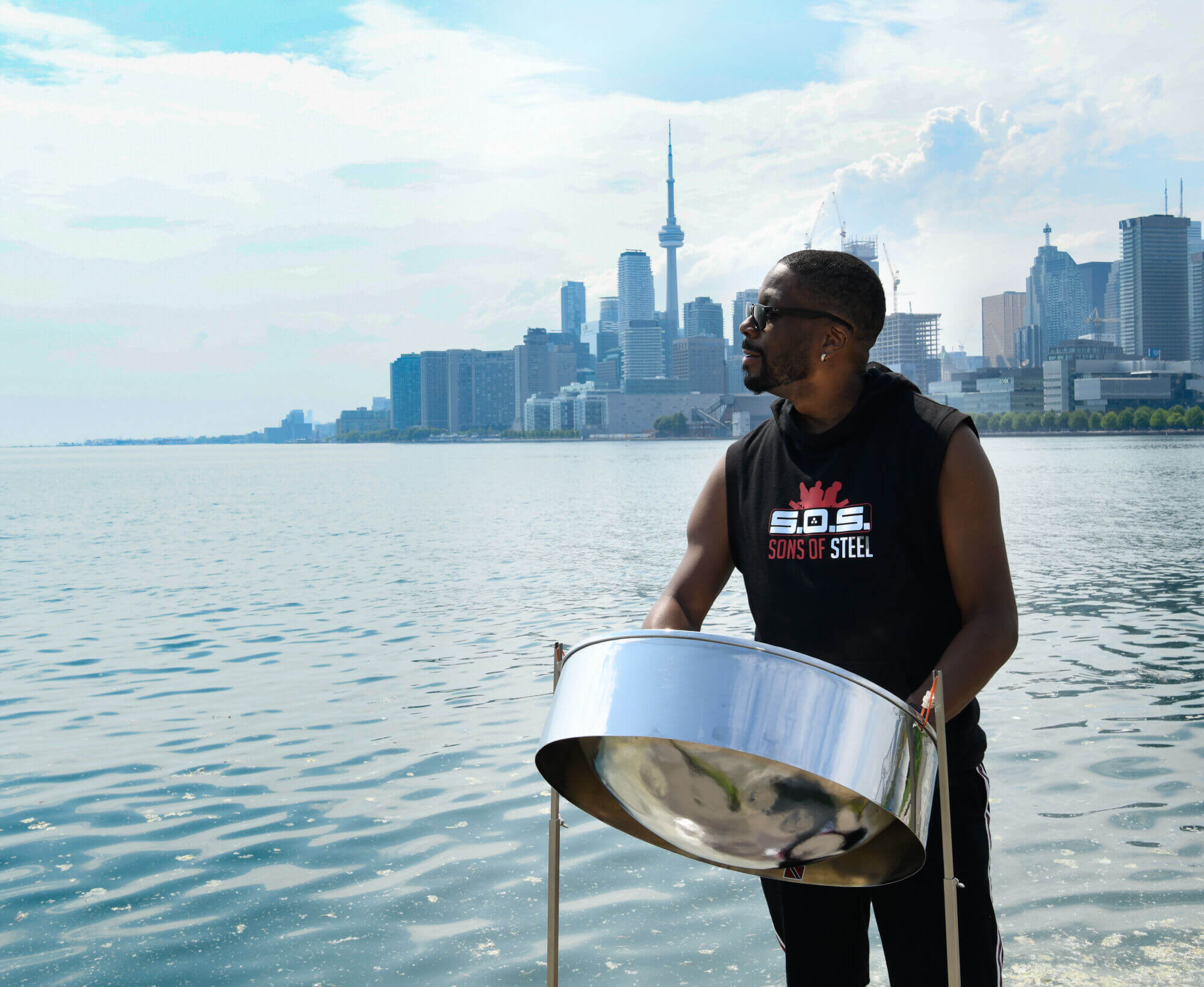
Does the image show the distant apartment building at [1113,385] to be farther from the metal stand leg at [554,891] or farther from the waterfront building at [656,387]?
the metal stand leg at [554,891]

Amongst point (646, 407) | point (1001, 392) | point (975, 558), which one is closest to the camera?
point (975, 558)

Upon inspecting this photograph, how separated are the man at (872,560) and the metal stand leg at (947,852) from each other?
0.33 ft

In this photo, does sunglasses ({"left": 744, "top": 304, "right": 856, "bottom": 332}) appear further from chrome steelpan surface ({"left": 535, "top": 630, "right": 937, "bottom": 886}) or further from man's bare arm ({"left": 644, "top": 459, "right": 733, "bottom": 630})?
chrome steelpan surface ({"left": 535, "top": 630, "right": 937, "bottom": 886})

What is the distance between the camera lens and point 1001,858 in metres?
3.85

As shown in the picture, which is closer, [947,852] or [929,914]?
[947,852]

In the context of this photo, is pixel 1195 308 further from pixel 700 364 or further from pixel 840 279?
pixel 840 279

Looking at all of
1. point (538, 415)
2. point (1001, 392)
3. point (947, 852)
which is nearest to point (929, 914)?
point (947, 852)

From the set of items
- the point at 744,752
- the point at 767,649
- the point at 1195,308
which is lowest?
the point at 744,752

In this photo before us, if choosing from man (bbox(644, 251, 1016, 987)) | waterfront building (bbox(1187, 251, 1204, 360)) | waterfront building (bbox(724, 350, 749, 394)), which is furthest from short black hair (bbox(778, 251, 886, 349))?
waterfront building (bbox(1187, 251, 1204, 360))

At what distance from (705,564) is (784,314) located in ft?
1.38

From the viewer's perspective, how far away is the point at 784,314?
1.71 m

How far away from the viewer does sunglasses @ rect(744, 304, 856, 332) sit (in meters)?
1.69

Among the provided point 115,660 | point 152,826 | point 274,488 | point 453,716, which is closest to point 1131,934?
point 152,826

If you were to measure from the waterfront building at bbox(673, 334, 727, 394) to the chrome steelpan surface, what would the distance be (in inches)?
6729
